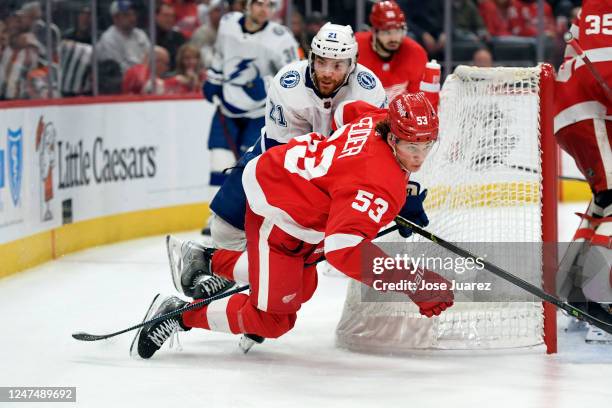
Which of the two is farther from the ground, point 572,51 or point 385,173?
point 572,51

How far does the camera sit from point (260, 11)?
253 inches

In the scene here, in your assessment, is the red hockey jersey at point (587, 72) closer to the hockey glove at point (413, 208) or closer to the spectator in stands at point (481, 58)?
the hockey glove at point (413, 208)

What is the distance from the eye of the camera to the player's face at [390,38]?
231 inches

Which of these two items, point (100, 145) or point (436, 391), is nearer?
point (436, 391)

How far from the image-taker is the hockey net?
416cm

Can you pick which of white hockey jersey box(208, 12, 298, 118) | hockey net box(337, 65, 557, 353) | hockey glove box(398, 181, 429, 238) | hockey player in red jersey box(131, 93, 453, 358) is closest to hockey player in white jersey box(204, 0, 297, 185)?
white hockey jersey box(208, 12, 298, 118)

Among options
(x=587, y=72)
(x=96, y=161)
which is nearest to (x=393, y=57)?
(x=587, y=72)

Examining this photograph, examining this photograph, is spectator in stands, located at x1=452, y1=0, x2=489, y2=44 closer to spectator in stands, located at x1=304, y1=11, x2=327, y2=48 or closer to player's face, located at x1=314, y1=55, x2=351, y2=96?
spectator in stands, located at x1=304, y1=11, x2=327, y2=48

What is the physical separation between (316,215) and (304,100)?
2.00ft

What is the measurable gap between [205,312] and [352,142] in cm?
78

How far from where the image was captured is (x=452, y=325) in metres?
4.24

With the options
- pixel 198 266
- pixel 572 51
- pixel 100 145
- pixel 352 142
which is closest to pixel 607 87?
pixel 572 51

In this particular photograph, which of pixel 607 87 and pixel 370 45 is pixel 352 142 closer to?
pixel 607 87

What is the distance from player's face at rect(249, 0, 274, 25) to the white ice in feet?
6.57
